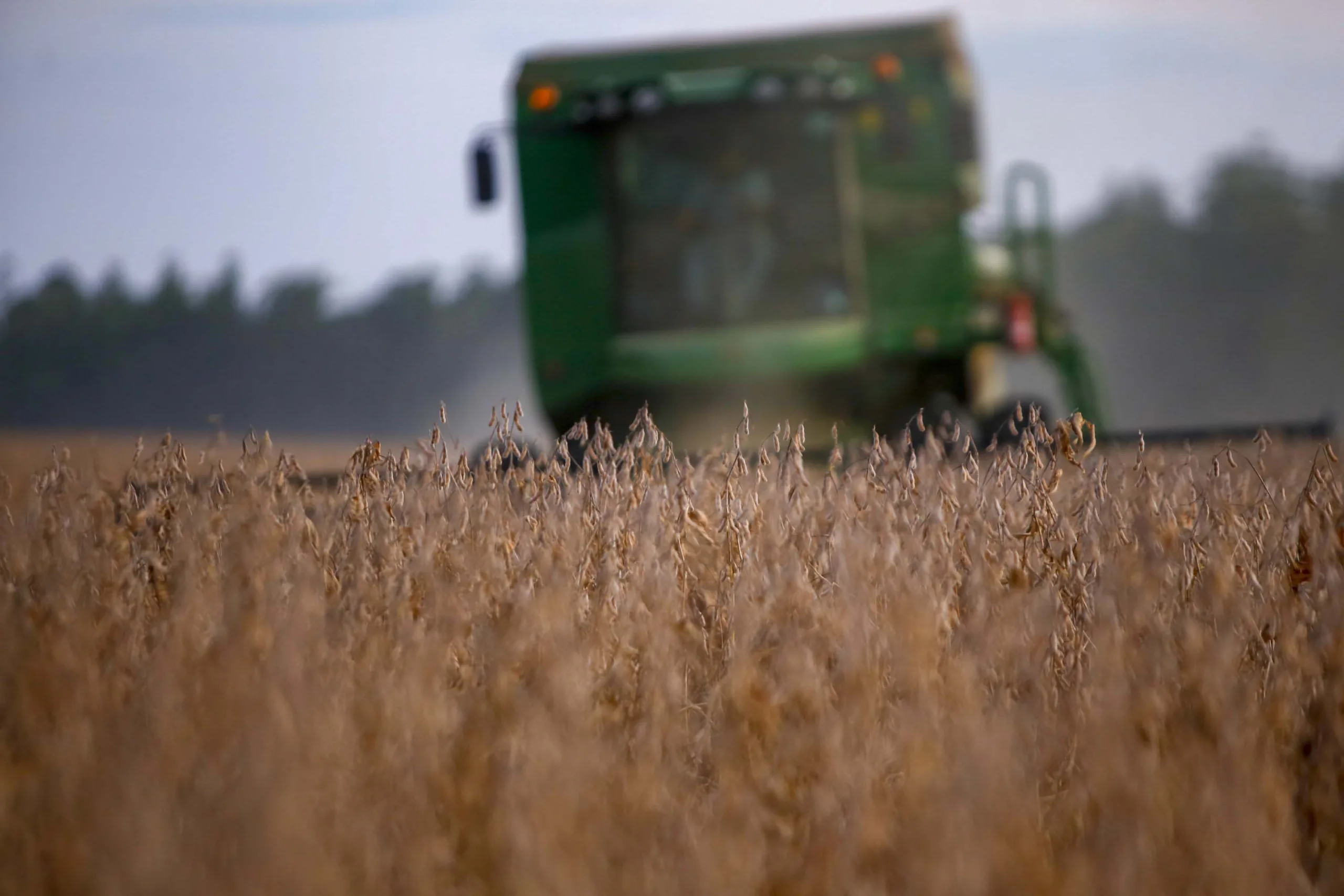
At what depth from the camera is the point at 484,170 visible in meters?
9.75

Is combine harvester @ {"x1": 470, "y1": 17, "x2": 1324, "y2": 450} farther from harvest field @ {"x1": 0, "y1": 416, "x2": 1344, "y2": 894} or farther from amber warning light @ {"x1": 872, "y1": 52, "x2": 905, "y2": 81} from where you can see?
harvest field @ {"x1": 0, "y1": 416, "x2": 1344, "y2": 894}

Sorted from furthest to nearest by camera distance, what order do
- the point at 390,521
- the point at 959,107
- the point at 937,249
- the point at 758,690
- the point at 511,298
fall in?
the point at 511,298, the point at 937,249, the point at 959,107, the point at 390,521, the point at 758,690

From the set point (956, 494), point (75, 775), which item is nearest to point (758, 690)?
point (75, 775)

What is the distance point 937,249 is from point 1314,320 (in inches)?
2126

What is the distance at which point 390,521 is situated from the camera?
3.17 metres

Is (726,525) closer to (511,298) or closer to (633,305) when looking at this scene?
(633,305)

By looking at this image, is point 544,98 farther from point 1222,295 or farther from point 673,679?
point 1222,295

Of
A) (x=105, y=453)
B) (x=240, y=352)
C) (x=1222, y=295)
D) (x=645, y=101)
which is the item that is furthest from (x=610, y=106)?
(x=1222, y=295)

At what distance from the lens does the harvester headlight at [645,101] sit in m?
9.87

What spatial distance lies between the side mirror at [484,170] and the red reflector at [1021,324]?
338cm

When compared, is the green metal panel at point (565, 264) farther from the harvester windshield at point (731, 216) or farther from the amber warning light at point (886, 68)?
the amber warning light at point (886, 68)

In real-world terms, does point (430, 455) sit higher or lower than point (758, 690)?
higher

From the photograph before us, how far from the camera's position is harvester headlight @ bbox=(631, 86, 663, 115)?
32.4ft

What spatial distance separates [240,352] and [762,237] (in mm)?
56968
